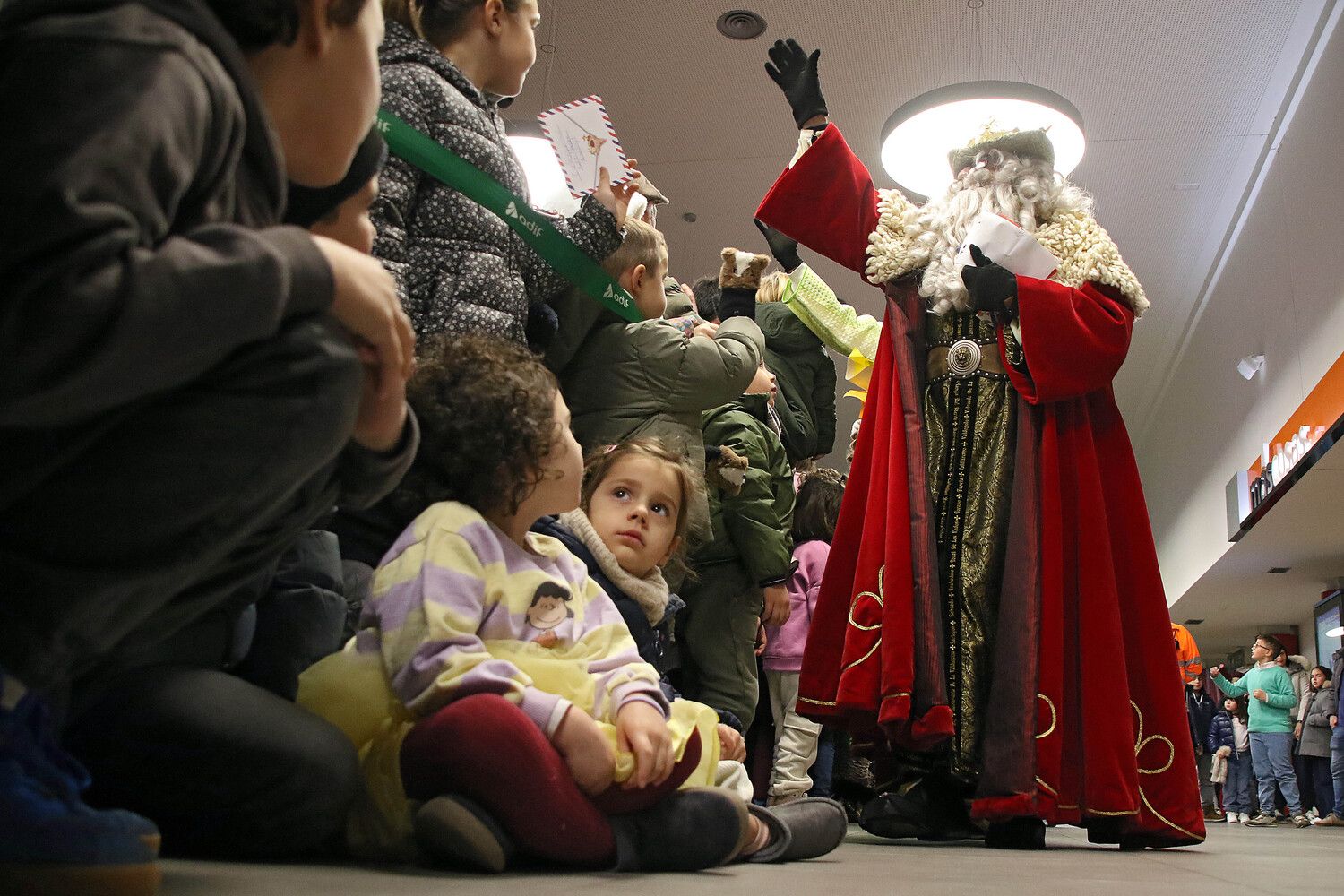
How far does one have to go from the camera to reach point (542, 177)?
133 inches

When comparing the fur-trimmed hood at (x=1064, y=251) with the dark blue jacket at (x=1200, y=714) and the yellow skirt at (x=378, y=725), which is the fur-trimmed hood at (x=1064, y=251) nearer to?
the yellow skirt at (x=378, y=725)

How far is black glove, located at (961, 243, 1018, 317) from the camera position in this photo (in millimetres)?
2656

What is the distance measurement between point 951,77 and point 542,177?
135 inches

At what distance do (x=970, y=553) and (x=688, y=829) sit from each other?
1478 millimetres

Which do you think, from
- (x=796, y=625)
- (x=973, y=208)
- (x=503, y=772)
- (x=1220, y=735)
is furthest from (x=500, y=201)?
(x=1220, y=735)

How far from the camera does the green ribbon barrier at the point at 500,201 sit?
180cm

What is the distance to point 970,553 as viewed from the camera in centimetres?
265

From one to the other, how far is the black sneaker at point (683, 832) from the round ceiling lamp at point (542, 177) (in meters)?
1.60

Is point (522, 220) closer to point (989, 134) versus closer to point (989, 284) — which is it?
point (989, 284)

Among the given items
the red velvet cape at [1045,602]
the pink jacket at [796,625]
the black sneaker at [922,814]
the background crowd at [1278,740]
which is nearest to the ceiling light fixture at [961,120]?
the pink jacket at [796,625]

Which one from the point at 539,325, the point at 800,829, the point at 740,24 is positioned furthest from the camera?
the point at 740,24

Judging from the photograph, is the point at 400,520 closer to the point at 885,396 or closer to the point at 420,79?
the point at 420,79

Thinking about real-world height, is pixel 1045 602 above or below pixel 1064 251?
below

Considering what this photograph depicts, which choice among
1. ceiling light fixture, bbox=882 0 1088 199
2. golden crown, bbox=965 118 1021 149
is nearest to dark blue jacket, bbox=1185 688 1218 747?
ceiling light fixture, bbox=882 0 1088 199
